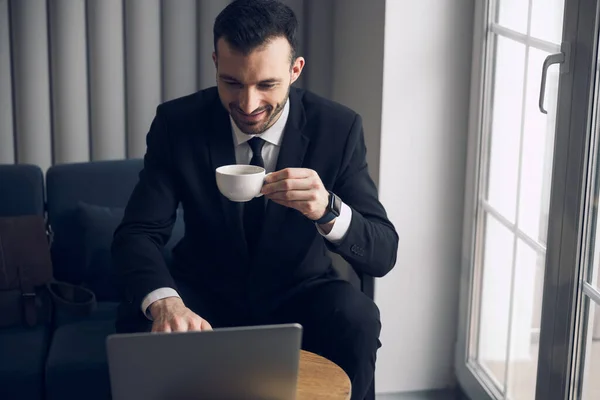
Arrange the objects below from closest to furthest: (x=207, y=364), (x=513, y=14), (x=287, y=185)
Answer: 1. (x=207, y=364)
2. (x=287, y=185)
3. (x=513, y=14)

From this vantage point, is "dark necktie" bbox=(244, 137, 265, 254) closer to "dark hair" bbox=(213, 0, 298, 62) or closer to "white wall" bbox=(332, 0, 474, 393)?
"dark hair" bbox=(213, 0, 298, 62)

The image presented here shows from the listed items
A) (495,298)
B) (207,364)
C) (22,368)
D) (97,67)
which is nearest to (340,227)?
(207,364)

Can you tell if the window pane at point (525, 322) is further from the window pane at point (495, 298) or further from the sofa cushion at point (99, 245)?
the sofa cushion at point (99, 245)

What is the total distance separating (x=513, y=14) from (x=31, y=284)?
5.46ft

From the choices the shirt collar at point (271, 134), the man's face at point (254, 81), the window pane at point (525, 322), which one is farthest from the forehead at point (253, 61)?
the window pane at point (525, 322)

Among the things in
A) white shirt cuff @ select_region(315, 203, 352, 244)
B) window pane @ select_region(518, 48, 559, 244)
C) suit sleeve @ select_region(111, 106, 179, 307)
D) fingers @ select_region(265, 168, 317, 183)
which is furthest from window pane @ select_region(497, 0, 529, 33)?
suit sleeve @ select_region(111, 106, 179, 307)

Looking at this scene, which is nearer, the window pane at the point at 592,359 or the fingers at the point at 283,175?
the fingers at the point at 283,175

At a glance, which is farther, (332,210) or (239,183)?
(332,210)

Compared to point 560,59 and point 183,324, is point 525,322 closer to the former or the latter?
point 560,59

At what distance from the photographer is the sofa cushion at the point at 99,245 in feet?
10.1

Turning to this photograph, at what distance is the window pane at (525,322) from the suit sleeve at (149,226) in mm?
1003

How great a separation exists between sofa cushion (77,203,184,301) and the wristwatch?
961 mm

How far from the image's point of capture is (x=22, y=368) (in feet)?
8.84

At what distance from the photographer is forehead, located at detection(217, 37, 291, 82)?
7.64 ft
